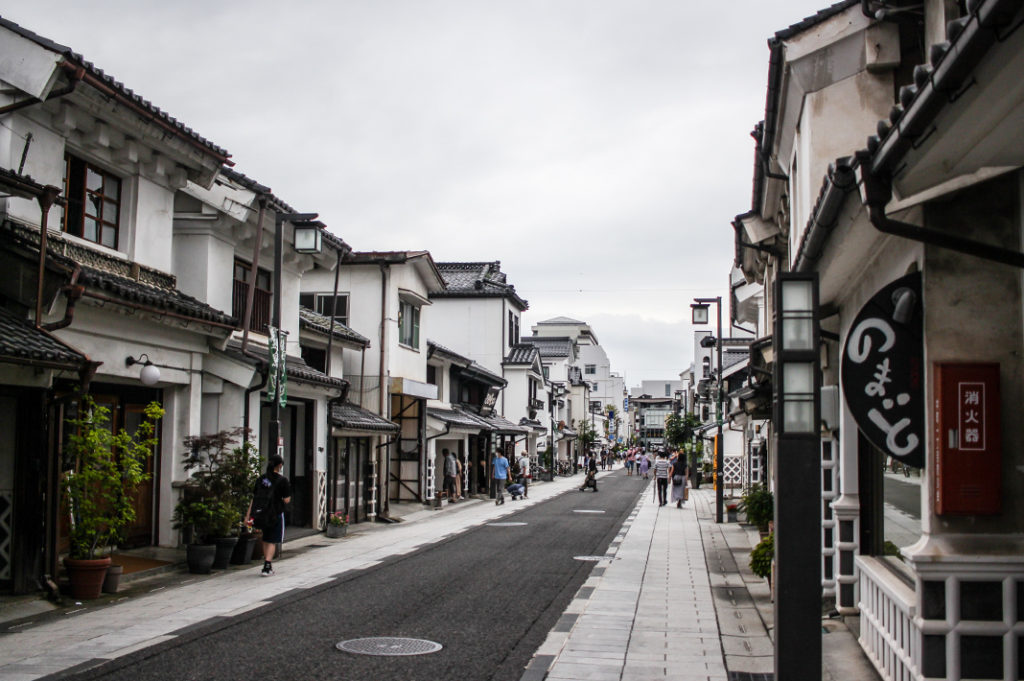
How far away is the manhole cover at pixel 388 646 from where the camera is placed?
31.0 feet

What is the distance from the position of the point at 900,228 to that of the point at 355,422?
19.2 m

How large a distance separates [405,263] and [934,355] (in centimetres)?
2454

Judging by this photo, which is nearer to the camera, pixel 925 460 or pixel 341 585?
pixel 925 460

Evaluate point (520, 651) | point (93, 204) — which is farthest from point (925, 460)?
point (93, 204)

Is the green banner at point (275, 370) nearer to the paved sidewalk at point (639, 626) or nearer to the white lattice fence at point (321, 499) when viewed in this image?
the white lattice fence at point (321, 499)

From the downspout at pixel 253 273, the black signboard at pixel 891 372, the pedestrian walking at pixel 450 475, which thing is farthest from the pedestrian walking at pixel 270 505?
the pedestrian walking at pixel 450 475

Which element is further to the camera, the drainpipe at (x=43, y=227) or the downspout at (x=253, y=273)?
the downspout at (x=253, y=273)

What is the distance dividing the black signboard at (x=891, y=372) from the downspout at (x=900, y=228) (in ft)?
1.77

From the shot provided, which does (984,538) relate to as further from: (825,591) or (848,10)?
(848,10)

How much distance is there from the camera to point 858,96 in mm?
12422

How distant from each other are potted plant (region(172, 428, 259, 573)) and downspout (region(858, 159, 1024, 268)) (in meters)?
12.0

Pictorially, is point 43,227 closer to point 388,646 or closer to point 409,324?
point 388,646

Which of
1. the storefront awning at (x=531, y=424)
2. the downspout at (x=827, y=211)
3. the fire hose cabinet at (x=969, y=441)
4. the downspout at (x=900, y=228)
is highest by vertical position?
the downspout at (x=827, y=211)

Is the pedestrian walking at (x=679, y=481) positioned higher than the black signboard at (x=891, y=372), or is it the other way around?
the black signboard at (x=891, y=372)
